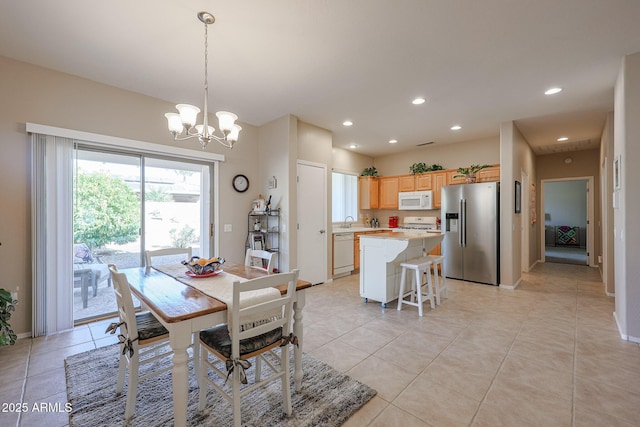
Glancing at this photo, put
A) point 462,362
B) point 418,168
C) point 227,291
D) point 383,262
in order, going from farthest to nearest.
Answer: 1. point 418,168
2. point 383,262
3. point 462,362
4. point 227,291

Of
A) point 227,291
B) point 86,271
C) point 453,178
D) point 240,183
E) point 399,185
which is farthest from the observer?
point 399,185

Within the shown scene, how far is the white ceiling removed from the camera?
2066 mm

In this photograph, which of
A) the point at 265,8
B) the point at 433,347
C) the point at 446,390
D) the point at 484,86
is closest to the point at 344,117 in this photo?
the point at 484,86

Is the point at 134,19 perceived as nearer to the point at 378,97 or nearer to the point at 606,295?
the point at 378,97

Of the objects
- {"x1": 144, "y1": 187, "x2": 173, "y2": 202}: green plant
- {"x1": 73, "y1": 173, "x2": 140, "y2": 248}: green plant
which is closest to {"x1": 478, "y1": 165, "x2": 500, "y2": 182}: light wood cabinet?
{"x1": 144, "y1": 187, "x2": 173, "y2": 202}: green plant

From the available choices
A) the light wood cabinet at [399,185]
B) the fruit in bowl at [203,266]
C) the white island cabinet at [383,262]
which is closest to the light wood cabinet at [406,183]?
the light wood cabinet at [399,185]

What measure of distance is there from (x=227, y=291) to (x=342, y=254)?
3716mm

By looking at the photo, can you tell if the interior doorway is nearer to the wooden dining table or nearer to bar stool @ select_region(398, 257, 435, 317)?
bar stool @ select_region(398, 257, 435, 317)

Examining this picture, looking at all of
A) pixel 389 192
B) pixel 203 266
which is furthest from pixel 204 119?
pixel 389 192

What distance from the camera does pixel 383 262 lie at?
141 inches

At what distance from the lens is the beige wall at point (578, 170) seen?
6.21 meters

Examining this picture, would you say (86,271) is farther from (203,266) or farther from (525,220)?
(525,220)

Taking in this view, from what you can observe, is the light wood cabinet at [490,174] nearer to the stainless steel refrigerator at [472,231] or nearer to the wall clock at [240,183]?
the stainless steel refrigerator at [472,231]

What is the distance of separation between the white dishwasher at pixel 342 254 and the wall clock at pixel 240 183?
6.03ft
